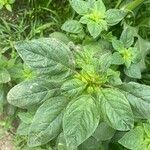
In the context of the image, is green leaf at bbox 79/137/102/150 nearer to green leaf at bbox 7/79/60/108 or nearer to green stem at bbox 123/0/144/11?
green leaf at bbox 7/79/60/108

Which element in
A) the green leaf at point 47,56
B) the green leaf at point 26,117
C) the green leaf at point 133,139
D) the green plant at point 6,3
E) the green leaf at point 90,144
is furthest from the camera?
the green plant at point 6,3

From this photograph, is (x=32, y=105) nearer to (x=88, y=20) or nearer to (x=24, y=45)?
(x=24, y=45)

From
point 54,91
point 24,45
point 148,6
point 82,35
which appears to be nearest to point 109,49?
point 82,35

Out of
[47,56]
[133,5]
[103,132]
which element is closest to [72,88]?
[47,56]

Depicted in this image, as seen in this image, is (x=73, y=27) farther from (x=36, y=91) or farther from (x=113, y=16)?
(x=36, y=91)

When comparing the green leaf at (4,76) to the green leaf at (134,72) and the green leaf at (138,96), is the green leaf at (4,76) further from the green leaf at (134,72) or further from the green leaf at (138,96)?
the green leaf at (138,96)

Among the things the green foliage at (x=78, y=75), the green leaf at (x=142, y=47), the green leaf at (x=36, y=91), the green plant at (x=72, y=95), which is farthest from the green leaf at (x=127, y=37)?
the green leaf at (x=36, y=91)
